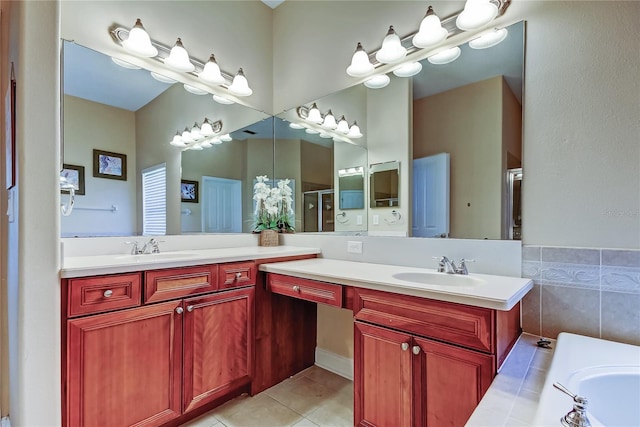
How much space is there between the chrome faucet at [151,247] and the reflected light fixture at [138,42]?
1207mm

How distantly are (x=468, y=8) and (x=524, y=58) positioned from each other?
1.32 feet

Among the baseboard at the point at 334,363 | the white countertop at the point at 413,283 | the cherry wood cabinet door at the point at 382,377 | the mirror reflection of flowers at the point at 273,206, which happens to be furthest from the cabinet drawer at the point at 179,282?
the baseboard at the point at 334,363

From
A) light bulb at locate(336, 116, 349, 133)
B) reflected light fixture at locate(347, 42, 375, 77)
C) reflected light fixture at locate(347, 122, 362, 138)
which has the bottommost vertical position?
reflected light fixture at locate(347, 122, 362, 138)

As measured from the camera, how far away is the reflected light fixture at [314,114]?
2.49 metres

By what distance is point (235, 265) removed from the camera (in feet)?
5.96

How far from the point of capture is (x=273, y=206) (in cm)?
265

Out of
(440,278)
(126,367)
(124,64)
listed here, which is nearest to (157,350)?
(126,367)

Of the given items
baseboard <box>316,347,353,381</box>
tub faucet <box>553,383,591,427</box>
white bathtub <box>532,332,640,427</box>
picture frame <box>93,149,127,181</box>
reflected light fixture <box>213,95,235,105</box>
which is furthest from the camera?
reflected light fixture <box>213,95,235,105</box>

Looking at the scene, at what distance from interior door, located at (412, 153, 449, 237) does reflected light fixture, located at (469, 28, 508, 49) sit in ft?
1.93

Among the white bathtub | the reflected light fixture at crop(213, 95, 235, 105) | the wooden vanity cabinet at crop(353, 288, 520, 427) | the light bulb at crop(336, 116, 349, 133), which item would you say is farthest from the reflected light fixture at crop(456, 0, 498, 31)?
the reflected light fixture at crop(213, 95, 235, 105)

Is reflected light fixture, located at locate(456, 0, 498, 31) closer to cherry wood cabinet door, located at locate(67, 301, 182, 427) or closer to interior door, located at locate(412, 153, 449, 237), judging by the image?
interior door, located at locate(412, 153, 449, 237)

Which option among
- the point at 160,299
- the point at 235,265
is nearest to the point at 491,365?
the point at 235,265

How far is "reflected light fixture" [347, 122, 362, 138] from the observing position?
224 centimetres

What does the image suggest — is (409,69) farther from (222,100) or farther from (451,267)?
(222,100)
